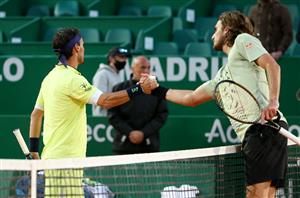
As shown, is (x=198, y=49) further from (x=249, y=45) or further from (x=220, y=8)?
(x=249, y=45)

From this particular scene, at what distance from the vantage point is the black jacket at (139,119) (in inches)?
477

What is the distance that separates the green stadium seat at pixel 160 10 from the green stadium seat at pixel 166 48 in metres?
→ 1.62

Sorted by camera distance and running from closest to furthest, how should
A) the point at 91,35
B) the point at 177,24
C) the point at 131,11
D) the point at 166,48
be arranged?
the point at 166,48 < the point at 177,24 < the point at 91,35 < the point at 131,11

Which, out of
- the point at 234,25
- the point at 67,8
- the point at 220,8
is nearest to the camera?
the point at 234,25

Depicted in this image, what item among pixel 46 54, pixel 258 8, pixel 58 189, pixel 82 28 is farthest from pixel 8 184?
pixel 82 28

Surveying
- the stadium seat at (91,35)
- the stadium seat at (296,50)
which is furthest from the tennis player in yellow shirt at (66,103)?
the stadium seat at (91,35)

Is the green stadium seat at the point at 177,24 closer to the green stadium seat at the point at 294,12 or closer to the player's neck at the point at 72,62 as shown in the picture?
the green stadium seat at the point at 294,12

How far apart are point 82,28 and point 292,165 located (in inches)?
308

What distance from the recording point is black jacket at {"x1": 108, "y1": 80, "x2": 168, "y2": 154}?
39.7 ft

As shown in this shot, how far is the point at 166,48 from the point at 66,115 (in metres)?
7.45

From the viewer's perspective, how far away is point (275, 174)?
25.2 feet

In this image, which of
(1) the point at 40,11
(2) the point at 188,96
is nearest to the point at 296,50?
(1) the point at 40,11

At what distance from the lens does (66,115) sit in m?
7.58

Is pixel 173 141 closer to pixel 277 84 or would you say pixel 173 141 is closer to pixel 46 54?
pixel 46 54
